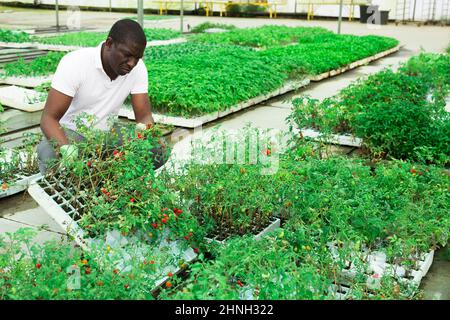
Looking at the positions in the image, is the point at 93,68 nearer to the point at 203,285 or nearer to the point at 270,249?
the point at 270,249

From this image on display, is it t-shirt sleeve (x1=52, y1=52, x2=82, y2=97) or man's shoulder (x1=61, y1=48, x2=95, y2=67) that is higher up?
man's shoulder (x1=61, y1=48, x2=95, y2=67)

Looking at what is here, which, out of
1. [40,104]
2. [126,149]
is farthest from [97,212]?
[40,104]

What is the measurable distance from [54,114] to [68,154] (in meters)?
0.52

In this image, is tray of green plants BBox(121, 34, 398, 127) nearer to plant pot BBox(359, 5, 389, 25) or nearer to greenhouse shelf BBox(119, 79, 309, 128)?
greenhouse shelf BBox(119, 79, 309, 128)

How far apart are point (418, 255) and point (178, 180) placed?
1555 mm

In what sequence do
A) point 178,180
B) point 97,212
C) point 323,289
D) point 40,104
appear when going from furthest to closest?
point 40,104
point 178,180
point 97,212
point 323,289

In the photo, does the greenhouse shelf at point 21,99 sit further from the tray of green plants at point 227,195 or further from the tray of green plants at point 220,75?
the tray of green plants at point 227,195

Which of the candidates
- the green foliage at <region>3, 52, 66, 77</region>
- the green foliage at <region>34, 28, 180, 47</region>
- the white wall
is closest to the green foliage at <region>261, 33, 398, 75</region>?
the green foliage at <region>34, 28, 180, 47</region>

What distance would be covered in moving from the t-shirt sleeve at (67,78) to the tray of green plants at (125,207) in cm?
42

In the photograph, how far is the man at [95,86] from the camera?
12.9 feet

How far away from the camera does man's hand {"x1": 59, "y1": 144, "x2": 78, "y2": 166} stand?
3.53 m

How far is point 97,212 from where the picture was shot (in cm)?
339

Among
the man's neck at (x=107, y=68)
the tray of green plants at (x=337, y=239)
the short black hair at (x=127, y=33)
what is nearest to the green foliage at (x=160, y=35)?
the man's neck at (x=107, y=68)

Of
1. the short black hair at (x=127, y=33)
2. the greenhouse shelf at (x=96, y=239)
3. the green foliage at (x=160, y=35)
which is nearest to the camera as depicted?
the greenhouse shelf at (x=96, y=239)
